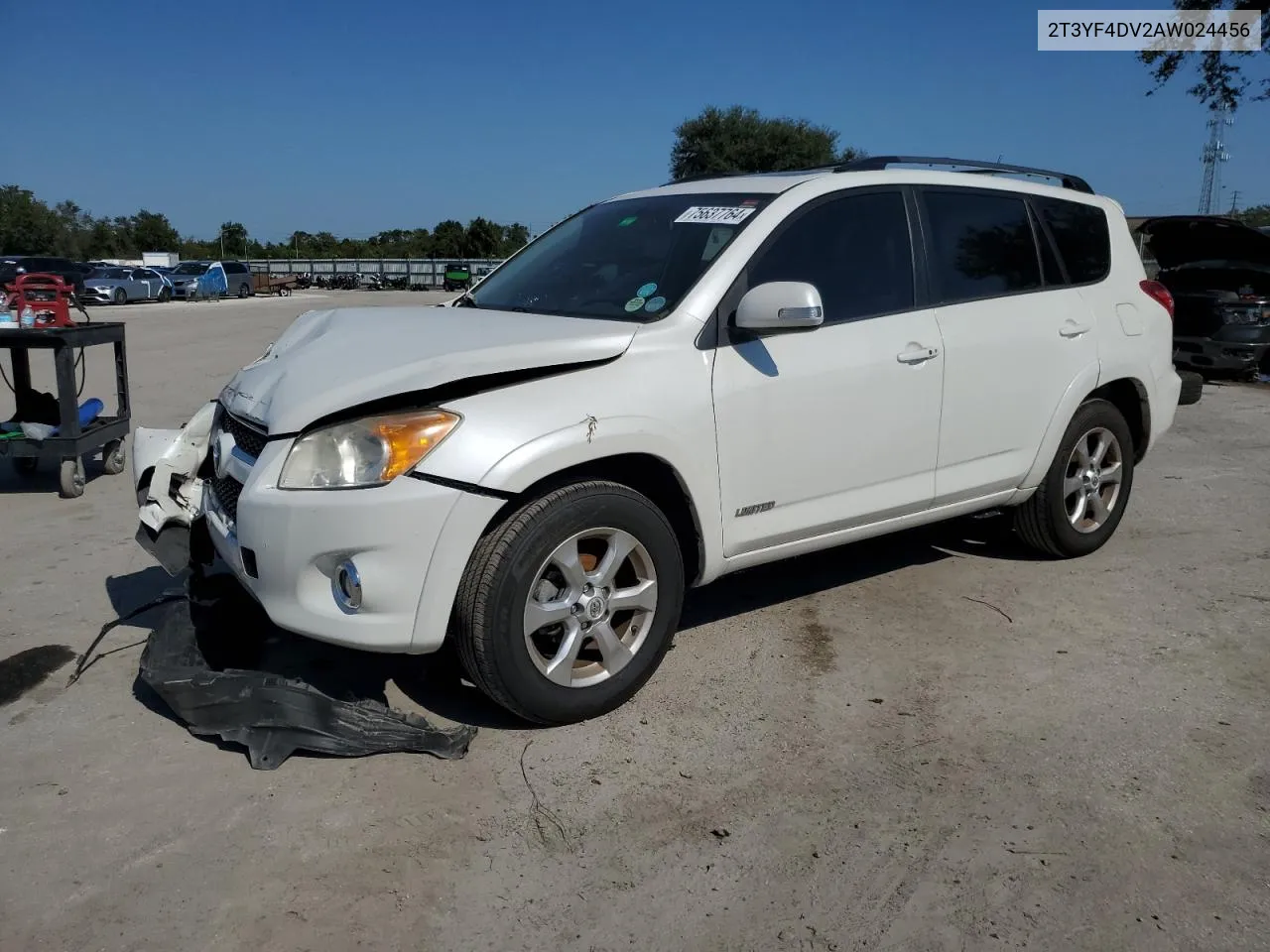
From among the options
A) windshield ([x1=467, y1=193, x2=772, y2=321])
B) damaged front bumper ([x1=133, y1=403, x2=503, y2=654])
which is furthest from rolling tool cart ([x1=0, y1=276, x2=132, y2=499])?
damaged front bumper ([x1=133, y1=403, x2=503, y2=654])

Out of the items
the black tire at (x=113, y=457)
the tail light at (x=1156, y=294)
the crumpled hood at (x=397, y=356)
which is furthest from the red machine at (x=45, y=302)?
the tail light at (x=1156, y=294)

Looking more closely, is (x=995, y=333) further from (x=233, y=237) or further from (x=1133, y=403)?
(x=233, y=237)

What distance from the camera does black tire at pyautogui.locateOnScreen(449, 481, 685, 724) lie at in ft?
10.5

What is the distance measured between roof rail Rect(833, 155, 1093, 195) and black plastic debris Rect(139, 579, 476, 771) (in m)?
2.78

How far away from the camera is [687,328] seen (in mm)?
3648

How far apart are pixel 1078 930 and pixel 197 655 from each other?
2.72m

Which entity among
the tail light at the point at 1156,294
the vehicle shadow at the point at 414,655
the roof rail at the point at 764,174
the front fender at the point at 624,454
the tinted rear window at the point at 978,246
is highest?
the roof rail at the point at 764,174

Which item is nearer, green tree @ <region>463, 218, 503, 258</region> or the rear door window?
the rear door window

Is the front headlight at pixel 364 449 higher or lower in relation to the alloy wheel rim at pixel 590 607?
higher

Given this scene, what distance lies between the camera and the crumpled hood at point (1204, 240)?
11.0m

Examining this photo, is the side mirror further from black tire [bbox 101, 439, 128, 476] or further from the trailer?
the trailer

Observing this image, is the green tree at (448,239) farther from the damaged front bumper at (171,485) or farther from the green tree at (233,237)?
the damaged front bumper at (171,485)

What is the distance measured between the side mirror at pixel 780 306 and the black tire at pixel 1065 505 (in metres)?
1.94

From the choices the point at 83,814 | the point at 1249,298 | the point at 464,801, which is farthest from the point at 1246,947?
the point at 1249,298
